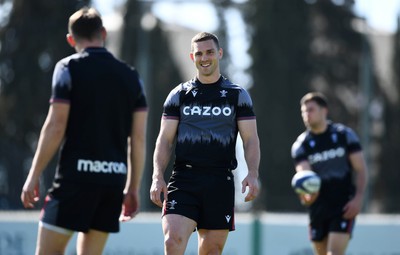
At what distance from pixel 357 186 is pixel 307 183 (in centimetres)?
67

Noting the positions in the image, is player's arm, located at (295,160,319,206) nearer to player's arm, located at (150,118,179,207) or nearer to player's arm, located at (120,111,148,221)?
player's arm, located at (150,118,179,207)

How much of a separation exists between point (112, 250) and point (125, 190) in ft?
21.5

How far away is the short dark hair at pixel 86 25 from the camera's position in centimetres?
739

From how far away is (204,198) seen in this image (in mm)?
7789

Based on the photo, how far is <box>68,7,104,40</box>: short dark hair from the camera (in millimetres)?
7395

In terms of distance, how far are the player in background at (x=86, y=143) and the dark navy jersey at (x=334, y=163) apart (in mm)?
4305

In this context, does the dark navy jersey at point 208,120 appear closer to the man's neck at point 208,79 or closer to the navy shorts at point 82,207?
the man's neck at point 208,79

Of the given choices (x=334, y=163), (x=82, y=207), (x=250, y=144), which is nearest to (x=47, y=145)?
(x=82, y=207)

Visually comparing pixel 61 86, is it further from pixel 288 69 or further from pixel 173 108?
pixel 288 69

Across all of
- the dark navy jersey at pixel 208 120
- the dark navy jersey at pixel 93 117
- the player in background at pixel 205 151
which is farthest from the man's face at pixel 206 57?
the dark navy jersey at pixel 93 117

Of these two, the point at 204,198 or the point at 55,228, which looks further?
the point at 204,198

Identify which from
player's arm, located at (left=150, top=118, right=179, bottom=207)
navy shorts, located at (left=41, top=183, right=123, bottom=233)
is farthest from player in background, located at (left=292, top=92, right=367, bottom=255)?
navy shorts, located at (left=41, top=183, right=123, bottom=233)

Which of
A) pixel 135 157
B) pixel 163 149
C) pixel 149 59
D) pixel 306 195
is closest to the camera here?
pixel 135 157

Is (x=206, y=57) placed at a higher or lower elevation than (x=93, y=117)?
higher
